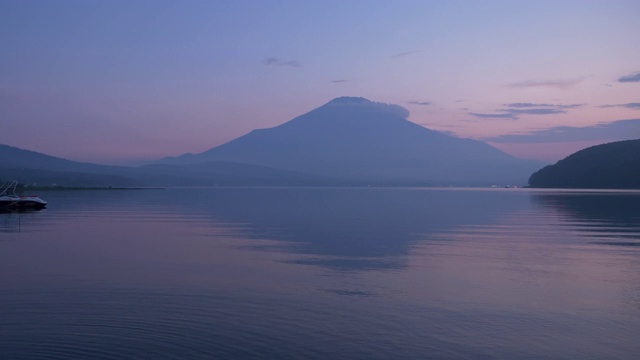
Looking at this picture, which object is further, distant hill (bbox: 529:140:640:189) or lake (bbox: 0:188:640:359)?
distant hill (bbox: 529:140:640:189)

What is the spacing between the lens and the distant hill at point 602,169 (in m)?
168

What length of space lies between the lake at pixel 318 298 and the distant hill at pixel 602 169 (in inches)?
6102

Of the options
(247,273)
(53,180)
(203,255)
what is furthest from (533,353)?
(53,180)

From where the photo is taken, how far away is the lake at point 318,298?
36.2ft

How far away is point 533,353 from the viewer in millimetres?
10812

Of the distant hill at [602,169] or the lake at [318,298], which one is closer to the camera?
the lake at [318,298]

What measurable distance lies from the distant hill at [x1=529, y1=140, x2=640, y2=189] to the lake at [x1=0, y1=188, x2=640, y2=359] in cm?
15499

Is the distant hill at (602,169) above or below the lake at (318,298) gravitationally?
above

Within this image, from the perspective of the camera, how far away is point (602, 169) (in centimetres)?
17938

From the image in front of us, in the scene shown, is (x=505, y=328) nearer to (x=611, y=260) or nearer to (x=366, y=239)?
(x=611, y=260)

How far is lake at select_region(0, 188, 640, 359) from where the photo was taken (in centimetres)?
1104

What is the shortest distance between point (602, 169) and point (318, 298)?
184 metres

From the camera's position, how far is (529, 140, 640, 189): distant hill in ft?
552

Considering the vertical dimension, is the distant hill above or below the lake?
above
